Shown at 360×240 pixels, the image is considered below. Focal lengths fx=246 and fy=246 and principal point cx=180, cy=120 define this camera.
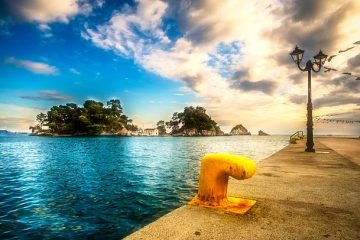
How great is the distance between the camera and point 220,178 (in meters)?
4.11

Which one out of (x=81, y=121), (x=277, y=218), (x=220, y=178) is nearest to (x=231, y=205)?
(x=220, y=178)

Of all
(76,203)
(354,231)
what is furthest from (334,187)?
(76,203)

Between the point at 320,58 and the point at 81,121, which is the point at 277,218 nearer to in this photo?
the point at 320,58

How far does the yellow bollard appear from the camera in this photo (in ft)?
12.7

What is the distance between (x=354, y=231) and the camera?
126 inches

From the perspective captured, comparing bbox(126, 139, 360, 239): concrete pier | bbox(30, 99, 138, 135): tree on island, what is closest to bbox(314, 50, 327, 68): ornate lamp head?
bbox(126, 139, 360, 239): concrete pier

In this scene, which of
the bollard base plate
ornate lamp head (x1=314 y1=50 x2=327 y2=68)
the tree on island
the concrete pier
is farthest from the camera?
the tree on island

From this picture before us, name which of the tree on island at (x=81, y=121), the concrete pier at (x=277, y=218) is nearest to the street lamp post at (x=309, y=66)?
the concrete pier at (x=277, y=218)

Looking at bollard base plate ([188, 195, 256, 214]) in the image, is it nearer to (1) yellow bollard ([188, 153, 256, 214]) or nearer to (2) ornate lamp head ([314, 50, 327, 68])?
(1) yellow bollard ([188, 153, 256, 214])

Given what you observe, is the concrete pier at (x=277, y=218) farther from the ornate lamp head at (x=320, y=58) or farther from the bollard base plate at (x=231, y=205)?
the ornate lamp head at (x=320, y=58)

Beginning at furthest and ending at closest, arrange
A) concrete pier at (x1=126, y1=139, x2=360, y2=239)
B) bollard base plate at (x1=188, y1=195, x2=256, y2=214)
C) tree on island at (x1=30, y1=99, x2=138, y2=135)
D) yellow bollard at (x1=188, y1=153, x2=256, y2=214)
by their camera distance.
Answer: tree on island at (x1=30, y1=99, x2=138, y2=135) < bollard base plate at (x1=188, y1=195, x2=256, y2=214) < yellow bollard at (x1=188, y1=153, x2=256, y2=214) < concrete pier at (x1=126, y1=139, x2=360, y2=239)

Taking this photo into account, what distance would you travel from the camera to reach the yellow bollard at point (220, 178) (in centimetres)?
388

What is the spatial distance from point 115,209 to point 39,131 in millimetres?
207474

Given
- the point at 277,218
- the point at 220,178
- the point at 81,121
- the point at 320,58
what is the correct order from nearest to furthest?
the point at 277,218 → the point at 220,178 → the point at 320,58 → the point at 81,121
